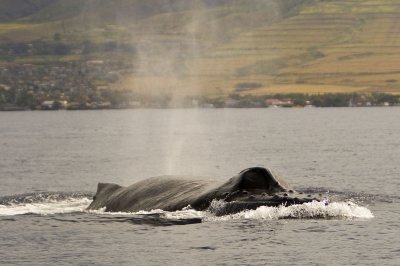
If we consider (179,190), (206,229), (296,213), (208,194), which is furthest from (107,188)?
(296,213)

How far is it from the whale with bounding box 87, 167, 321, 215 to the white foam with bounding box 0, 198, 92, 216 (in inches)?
98.0

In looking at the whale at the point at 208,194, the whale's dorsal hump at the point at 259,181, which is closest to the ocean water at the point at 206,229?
the whale at the point at 208,194

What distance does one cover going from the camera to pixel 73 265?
33.5 meters

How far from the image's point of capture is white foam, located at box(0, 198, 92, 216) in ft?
158

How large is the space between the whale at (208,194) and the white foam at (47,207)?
8.17ft

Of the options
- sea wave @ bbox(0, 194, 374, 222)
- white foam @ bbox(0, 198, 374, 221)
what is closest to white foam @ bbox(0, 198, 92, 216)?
sea wave @ bbox(0, 194, 374, 222)

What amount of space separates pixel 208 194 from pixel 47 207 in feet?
41.9

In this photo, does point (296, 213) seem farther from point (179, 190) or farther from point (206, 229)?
point (179, 190)

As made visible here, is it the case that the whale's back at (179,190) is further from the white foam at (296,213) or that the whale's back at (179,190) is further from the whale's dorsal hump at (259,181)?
the white foam at (296,213)

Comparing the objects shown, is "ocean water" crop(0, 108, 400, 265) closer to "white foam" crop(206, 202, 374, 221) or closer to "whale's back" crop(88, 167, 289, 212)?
"white foam" crop(206, 202, 374, 221)

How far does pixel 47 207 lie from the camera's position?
166ft

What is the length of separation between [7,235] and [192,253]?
9.45 m

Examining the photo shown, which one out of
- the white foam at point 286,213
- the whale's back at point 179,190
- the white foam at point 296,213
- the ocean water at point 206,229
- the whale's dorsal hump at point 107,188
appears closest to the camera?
the ocean water at point 206,229

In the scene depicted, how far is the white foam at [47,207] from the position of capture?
48.0 meters
